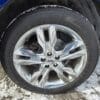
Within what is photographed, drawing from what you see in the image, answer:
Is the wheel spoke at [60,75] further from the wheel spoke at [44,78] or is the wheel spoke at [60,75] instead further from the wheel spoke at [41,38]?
the wheel spoke at [41,38]

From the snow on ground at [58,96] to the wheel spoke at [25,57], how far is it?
43cm

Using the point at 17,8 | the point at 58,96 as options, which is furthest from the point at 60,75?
the point at 17,8

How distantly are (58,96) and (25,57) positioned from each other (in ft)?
1.87

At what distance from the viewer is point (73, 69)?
2.89 m

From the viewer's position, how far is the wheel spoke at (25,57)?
9.04 ft

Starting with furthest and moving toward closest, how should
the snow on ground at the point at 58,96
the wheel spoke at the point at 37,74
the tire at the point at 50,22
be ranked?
the snow on ground at the point at 58,96, the wheel spoke at the point at 37,74, the tire at the point at 50,22

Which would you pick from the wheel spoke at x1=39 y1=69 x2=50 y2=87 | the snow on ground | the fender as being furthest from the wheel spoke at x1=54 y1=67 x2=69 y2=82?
the fender

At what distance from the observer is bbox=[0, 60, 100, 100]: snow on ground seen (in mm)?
3043

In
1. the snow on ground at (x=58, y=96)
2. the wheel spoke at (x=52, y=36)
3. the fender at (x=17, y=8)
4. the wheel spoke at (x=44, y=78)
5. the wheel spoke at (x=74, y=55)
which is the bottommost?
the snow on ground at (x=58, y=96)

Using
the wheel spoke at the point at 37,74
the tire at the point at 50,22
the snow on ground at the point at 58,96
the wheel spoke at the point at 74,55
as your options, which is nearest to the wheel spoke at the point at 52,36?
the tire at the point at 50,22

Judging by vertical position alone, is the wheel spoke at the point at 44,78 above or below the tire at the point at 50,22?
below

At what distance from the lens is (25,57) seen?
9.21 ft

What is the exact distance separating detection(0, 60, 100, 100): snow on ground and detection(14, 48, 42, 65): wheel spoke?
435 mm

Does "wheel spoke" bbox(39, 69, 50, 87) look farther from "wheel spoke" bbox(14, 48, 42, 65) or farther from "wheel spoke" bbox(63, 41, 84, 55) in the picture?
"wheel spoke" bbox(63, 41, 84, 55)
